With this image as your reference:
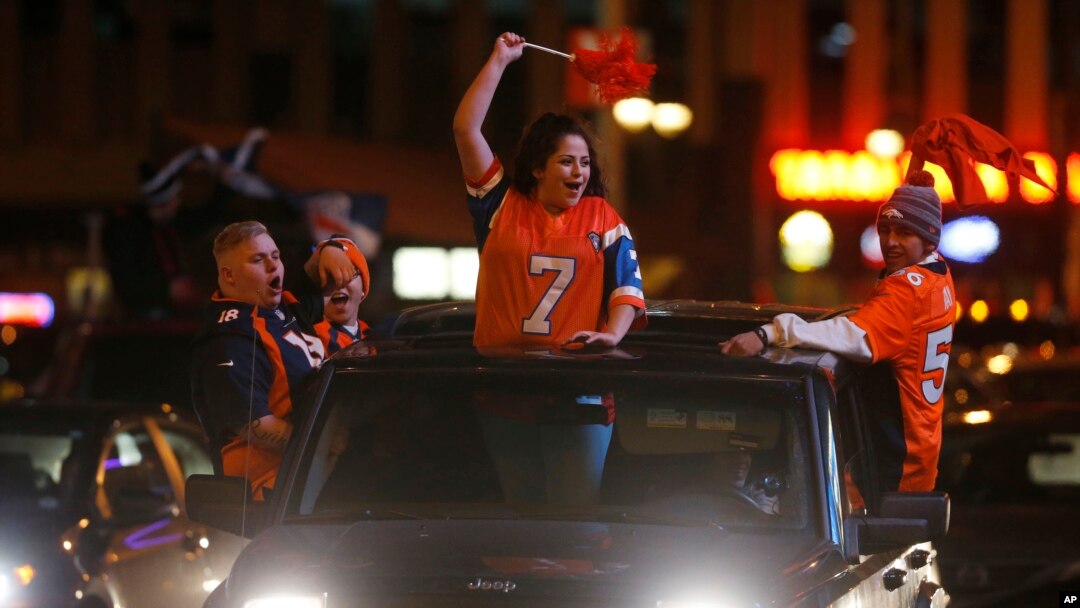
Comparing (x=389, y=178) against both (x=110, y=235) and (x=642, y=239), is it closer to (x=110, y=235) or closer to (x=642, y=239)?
(x=642, y=239)

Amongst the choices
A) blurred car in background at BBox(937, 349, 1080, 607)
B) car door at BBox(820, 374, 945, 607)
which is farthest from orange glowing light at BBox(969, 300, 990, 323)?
car door at BBox(820, 374, 945, 607)

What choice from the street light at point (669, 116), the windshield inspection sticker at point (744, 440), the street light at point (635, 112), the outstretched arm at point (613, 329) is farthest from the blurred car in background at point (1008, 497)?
the street light at point (669, 116)

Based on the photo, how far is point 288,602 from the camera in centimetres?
484

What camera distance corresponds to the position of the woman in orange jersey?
250 inches

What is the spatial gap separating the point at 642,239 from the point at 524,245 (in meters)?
25.4

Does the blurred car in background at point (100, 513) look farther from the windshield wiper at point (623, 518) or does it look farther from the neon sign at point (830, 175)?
the neon sign at point (830, 175)

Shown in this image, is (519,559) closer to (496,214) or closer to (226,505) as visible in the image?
(226,505)

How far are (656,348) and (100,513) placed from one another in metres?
3.91

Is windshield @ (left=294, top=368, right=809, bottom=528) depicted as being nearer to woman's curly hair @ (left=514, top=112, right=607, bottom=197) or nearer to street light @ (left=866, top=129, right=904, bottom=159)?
woman's curly hair @ (left=514, top=112, right=607, bottom=197)

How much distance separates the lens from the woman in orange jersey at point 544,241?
6.35 metres

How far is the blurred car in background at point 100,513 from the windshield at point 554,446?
307 centimetres

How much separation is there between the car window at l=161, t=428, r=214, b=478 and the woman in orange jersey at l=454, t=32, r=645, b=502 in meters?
4.19

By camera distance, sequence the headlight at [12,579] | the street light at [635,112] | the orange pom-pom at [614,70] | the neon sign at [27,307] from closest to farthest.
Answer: the orange pom-pom at [614,70], the headlight at [12,579], the street light at [635,112], the neon sign at [27,307]

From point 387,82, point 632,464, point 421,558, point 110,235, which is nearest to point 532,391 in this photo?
point 632,464
